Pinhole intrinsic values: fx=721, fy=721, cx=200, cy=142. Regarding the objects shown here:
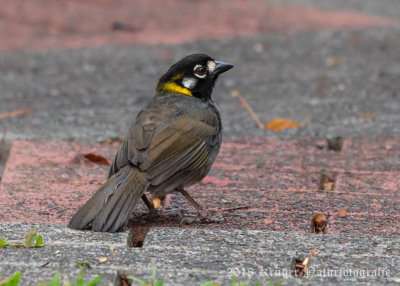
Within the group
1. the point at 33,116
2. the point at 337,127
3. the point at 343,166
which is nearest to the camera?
the point at 343,166

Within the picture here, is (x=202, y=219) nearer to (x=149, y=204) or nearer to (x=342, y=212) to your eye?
(x=149, y=204)

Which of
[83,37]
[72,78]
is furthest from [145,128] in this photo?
[83,37]

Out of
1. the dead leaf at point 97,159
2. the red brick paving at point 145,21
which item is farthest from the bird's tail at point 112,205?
the red brick paving at point 145,21

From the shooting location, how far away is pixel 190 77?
4.26 meters

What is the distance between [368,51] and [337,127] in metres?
2.52

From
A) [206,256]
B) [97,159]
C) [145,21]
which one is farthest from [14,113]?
[145,21]

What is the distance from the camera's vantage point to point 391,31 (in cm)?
837

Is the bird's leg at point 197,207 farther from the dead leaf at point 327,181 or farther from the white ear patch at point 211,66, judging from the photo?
the white ear patch at point 211,66

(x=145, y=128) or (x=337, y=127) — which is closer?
(x=145, y=128)

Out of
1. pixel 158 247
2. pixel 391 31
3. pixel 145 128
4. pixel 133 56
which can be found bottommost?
pixel 158 247

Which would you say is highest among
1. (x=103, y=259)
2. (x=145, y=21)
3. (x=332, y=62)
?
(x=145, y=21)

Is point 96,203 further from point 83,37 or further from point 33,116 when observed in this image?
point 83,37

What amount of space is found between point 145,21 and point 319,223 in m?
6.21

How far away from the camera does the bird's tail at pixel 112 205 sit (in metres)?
3.17
